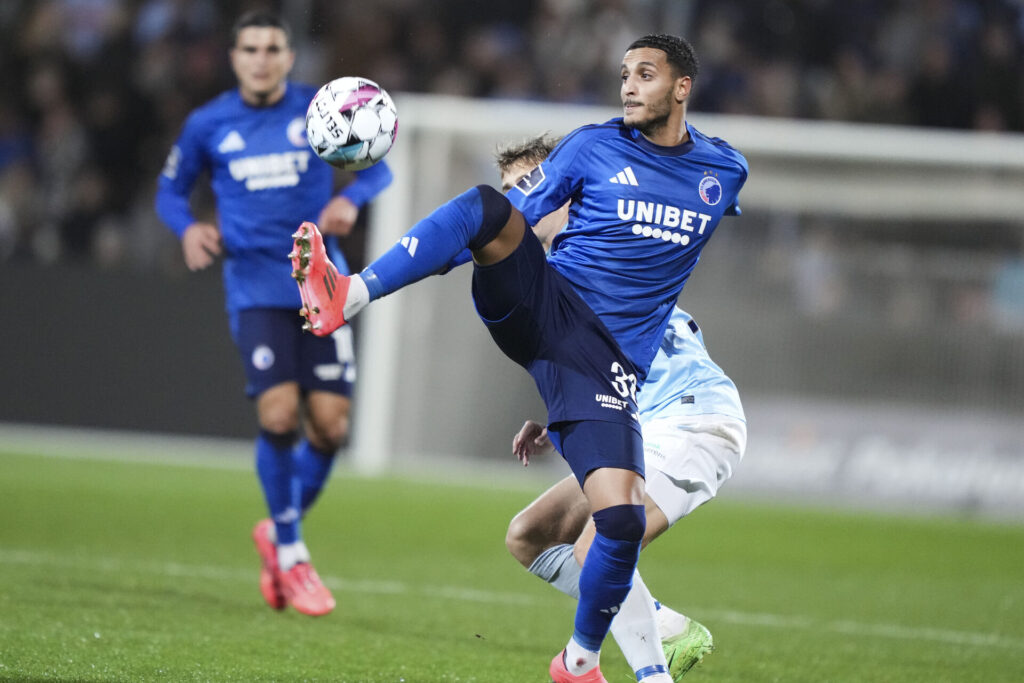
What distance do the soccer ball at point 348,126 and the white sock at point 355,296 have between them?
2.25 feet

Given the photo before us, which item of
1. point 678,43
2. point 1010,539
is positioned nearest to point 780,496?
point 1010,539

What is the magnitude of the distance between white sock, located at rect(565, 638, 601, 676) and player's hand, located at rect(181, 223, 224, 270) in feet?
9.43

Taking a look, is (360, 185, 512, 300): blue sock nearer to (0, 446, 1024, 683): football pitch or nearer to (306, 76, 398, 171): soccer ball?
(306, 76, 398, 171): soccer ball

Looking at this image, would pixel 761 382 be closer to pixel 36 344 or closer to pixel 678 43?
pixel 36 344

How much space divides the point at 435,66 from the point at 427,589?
867 centimetres

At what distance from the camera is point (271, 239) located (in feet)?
22.6

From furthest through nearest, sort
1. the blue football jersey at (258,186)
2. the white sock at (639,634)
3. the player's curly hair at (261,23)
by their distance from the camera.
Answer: the player's curly hair at (261,23) → the blue football jersey at (258,186) → the white sock at (639,634)

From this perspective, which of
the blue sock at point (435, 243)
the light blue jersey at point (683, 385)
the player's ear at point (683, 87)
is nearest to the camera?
the blue sock at point (435, 243)

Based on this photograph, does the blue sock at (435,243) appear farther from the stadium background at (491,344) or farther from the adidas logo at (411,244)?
the stadium background at (491,344)

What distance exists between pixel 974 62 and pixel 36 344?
9592 mm

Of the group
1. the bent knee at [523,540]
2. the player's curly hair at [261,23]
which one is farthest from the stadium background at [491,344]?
the player's curly hair at [261,23]

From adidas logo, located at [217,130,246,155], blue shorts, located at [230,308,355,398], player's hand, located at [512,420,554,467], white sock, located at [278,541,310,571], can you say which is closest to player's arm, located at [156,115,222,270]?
adidas logo, located at [217,130,246,155]

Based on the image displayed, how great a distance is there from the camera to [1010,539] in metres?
10.9

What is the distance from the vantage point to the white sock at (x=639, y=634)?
459cm
